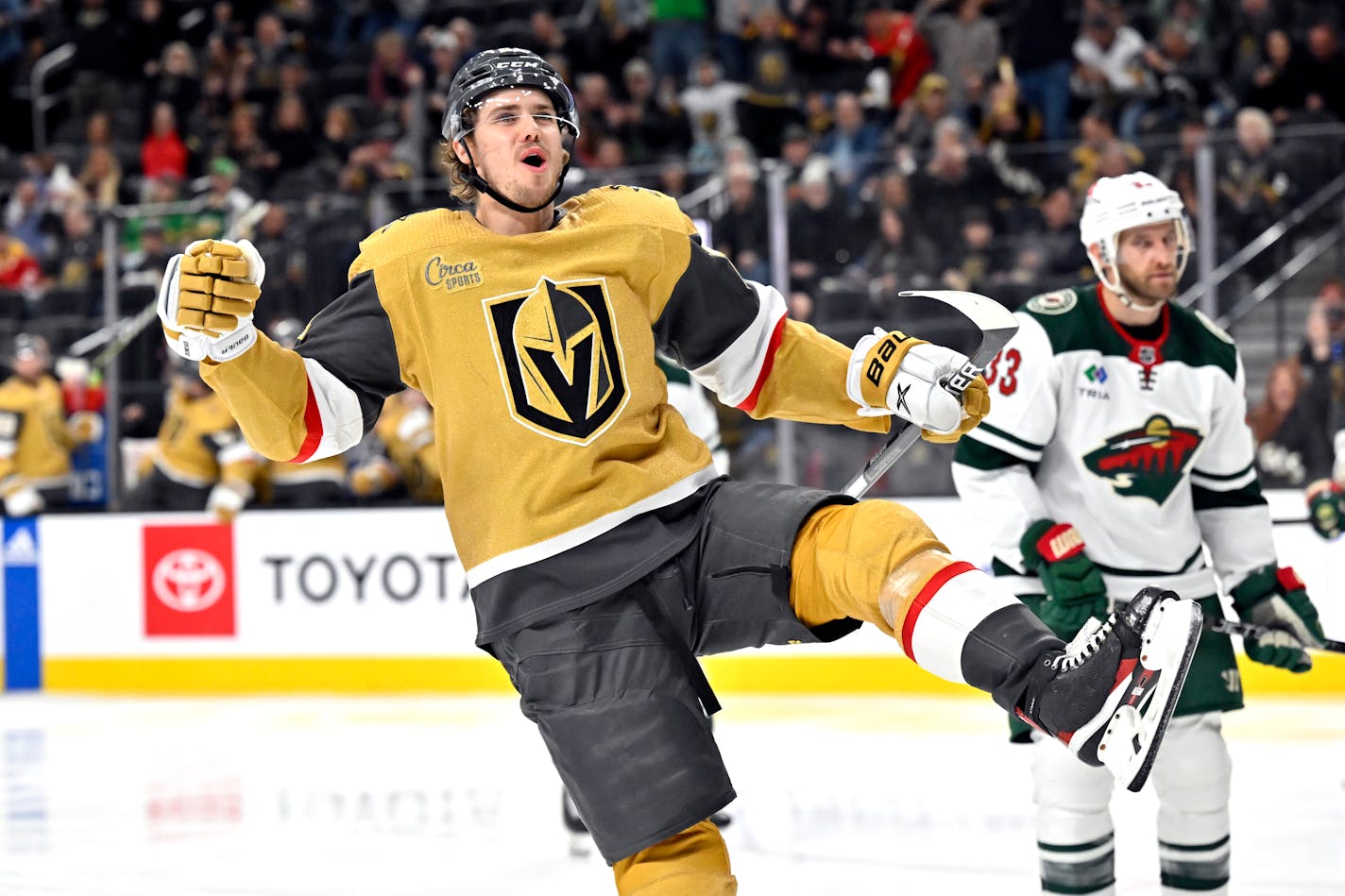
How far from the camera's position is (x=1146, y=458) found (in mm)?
3512

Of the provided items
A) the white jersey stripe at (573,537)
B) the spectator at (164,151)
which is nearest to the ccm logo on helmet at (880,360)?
the white jersey stripe at (573,537)

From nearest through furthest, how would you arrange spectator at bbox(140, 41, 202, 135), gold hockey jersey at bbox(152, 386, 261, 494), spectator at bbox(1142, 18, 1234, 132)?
gold hockey jersey at bbox(152, 386, 261, 494), spectator at bbox(1142, 18, 1234, 132), spectator at bbox(140, 41, 202, 135)

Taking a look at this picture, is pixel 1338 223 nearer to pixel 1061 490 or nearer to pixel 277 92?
pixel 1061 490

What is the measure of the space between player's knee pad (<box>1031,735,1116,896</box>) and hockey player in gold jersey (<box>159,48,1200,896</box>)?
2.91 ft

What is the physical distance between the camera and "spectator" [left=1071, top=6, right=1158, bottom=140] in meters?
9.09

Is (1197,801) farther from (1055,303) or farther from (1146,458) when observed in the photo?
(1055,303)

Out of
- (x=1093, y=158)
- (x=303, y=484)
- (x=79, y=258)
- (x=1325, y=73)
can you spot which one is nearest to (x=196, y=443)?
(x=303, y=484)

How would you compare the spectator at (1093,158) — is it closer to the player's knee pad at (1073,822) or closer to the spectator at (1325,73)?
the spectator at (1325,73)

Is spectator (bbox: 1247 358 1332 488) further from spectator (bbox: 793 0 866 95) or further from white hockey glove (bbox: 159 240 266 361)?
white hockey glove (bbox: 159 240 266 361)

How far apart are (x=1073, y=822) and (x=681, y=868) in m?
1.10

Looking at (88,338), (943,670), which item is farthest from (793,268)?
(943,670)

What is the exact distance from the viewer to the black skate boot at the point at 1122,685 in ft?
7.43

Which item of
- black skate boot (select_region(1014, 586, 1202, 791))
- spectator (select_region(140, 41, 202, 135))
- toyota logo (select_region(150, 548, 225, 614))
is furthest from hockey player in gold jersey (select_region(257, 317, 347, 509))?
black skate boot (select_region(1014, 586, 1202, 791))

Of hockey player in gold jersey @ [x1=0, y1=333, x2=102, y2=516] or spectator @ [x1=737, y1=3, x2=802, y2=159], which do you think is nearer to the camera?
hockey player in gold jersey @ [x1=0, y1=333, x2=102, y2=516]
